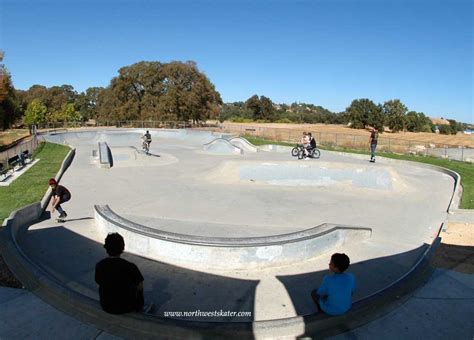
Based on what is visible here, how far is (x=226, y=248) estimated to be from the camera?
Result: 6230mm

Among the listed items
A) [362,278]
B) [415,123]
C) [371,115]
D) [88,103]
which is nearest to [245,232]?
[362,278]

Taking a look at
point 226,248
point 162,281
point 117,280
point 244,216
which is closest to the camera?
point 117,280

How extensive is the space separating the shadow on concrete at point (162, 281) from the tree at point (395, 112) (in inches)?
3462

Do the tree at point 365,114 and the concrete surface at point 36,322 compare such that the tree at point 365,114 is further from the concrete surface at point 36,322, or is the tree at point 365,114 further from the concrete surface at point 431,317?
the concrete surface at point 36,322

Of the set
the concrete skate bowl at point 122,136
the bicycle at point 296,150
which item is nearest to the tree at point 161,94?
the concrete skate bowl at point 122,136

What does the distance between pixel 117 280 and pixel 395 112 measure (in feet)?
299

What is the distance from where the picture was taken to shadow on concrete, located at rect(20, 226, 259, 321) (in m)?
5.14

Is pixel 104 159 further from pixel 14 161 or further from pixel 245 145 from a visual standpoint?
pixel 245 145

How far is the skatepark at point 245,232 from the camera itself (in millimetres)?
5457

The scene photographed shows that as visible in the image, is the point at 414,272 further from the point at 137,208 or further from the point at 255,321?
the point at 137,208

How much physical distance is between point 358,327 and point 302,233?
7.96 ft

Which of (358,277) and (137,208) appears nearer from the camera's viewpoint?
(358,277)

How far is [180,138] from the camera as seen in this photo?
40750mm

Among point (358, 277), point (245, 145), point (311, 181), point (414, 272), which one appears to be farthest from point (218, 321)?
point (245, 145)
